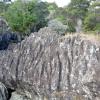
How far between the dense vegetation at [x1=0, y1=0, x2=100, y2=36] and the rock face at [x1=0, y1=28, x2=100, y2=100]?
542 centimetres

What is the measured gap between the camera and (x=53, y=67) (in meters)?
12.9

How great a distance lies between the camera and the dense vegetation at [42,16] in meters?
20.1

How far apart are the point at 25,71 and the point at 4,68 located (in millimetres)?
1499

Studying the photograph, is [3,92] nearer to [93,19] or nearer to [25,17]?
[25,17]

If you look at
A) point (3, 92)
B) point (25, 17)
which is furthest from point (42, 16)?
point (3, 92)

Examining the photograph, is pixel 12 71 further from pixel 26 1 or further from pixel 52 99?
pixel 26 1

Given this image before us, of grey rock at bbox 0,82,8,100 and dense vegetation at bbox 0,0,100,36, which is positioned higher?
dense vegetation at bbox 0,0,100,36

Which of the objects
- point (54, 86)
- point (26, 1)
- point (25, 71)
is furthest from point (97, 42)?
point (26, 1)

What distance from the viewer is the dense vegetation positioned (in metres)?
20.1

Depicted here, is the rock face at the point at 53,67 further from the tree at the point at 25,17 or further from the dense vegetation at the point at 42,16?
the dense vegetation at the point at 42,16

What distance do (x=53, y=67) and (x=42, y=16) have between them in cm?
922

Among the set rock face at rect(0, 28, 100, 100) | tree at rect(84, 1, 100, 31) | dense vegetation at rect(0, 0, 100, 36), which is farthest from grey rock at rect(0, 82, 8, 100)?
tree at rect(84, 1, 100, 31)

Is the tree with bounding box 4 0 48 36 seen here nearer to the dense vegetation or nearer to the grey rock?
the dense vegetation

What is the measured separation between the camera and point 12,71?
14.4 meters
